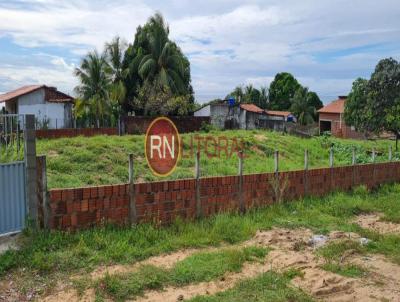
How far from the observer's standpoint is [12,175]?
5.14 meters

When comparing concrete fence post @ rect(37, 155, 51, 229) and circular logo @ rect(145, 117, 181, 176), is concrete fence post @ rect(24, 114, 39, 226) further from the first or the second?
circular logo @ rect(145, 117, 181, 176)

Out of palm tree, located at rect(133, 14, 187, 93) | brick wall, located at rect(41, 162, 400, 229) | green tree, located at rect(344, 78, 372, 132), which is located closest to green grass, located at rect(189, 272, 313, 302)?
brick wall, located at rect(41, 162, 400, 229)

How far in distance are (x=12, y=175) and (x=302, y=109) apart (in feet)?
135

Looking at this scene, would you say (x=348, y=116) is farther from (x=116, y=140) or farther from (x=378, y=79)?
(x=116, y=140)

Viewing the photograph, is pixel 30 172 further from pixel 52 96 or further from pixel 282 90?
pixel 282 90

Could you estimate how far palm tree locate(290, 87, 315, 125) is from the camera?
43.6 m

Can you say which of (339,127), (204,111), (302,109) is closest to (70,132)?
(204,111)

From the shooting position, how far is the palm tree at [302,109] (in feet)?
143

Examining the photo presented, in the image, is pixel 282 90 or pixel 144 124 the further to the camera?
pixel 282 90

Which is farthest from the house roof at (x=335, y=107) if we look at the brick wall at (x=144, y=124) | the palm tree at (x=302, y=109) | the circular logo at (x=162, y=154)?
the circular logo at (x=162, y=154)

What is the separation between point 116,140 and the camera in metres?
14.7

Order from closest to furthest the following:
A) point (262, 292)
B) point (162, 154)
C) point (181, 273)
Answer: point (262, 292), point (181, 273), point (162, 154)

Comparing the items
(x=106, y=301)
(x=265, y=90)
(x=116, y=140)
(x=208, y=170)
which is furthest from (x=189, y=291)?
(x=265, y=90)

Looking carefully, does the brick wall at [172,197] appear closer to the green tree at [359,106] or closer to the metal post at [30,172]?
the metal post at [30,172]
